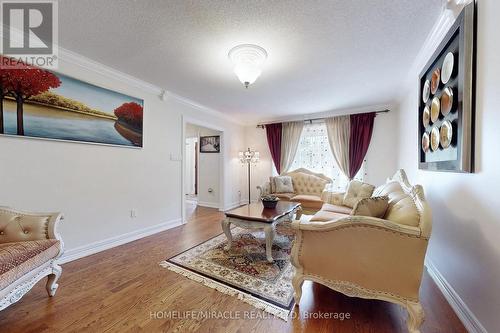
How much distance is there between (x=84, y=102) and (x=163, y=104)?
1164 mm

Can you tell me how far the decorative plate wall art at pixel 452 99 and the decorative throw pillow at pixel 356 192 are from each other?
39.2 inches

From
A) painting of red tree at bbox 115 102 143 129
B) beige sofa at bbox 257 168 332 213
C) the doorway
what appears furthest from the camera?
the doorway

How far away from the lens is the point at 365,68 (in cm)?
261

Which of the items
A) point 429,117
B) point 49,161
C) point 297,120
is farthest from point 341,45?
point 49,161

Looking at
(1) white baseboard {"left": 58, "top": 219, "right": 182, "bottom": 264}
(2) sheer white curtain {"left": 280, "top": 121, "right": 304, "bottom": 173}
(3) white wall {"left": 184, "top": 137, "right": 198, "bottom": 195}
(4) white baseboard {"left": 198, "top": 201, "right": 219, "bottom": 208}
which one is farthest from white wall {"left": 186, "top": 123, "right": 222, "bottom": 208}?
(3) white wall {"left": 184, "top": 137, "right": 198, "bottom": 195}

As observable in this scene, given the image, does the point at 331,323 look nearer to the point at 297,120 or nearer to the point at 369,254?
the point at 369,254

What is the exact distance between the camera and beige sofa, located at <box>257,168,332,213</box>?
13.5 feet

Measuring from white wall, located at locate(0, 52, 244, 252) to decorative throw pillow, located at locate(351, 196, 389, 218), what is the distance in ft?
9.67

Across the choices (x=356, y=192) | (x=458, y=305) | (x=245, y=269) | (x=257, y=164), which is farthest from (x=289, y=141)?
(x=458, y=305)

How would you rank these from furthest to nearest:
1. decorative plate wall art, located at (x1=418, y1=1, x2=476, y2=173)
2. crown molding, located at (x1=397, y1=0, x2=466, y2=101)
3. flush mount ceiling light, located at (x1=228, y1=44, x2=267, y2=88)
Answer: flush mount ceiling light, located at (x1=228, y1=44, x2=267, y2=88)
crown molding, located at (x1=397, y1=0, x2=466, y2=101)
decorative plate wall art, located at (x1=418, y1=1, x2=476, y2=173)

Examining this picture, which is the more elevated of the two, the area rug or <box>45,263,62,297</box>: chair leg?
<box>45,263,62,297</box>: chair leg

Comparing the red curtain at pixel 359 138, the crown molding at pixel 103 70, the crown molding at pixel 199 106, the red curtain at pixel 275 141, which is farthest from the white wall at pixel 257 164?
the crown molding at pixel 103 70

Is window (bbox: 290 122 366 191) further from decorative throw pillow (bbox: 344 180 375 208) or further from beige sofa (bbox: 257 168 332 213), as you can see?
decorative throw pillow (bbox: 344 180 375 208)

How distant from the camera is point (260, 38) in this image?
201 centimetres
